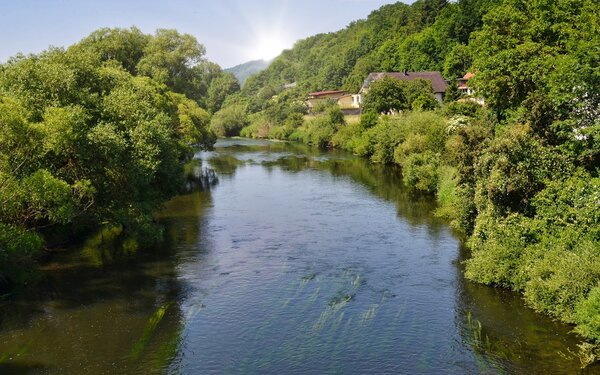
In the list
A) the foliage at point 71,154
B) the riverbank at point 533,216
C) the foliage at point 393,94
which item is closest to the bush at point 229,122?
the foliage at point 393,94

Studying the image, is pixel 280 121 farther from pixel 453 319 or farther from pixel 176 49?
pixel 453 319

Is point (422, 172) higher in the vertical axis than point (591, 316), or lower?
higher

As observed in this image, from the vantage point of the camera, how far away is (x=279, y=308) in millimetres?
27312

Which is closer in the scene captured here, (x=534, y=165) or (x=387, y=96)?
(x=534, y=165)

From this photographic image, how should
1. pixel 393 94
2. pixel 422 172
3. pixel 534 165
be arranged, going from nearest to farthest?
pixel 534 165 < pixel 422 172 < pixel 393 94

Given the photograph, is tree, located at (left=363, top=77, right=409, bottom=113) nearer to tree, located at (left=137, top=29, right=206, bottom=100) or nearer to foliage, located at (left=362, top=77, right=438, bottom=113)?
foliage, located at (left=362, top=77, right=438, bottom=113)

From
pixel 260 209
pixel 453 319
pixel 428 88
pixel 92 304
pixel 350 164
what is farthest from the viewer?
pixel 428 88

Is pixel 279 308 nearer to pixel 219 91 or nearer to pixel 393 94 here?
pixel 393 94

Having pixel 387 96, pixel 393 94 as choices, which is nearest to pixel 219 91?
pixel 387 96

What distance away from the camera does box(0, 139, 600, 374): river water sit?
72.8 ft

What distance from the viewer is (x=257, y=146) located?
112 m

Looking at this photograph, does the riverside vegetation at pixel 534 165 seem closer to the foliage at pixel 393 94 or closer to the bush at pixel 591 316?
the bush at pixel 591 316

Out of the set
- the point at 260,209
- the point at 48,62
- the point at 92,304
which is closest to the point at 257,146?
the point at 260,209

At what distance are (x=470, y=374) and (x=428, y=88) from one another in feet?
256
